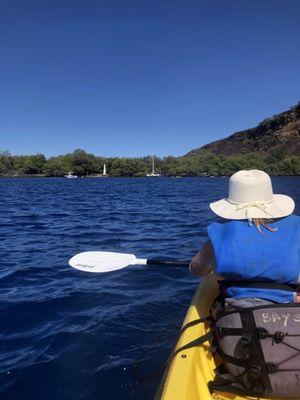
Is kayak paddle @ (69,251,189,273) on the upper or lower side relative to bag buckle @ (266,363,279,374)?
lower

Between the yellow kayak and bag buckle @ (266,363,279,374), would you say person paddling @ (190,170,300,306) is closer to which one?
bag buckle @ (266,363,279,374)

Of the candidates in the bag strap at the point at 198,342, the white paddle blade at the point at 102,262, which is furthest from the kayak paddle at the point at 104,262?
the bag strap at the point at 198,342

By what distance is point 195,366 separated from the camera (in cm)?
289

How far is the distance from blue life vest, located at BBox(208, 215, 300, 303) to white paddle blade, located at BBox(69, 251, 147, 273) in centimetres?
308

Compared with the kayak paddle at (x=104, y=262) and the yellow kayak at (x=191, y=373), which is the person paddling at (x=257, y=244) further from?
the kayak paddle at (x=104, y=262)

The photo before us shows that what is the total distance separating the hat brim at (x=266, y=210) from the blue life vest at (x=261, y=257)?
7cm

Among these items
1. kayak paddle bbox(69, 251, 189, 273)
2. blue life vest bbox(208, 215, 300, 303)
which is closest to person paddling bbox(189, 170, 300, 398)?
blue life vest bbox(208, 215, 300, 303)

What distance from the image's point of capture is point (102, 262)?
608 cm

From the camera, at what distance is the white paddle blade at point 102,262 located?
5829mm

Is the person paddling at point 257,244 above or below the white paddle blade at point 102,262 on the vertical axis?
above

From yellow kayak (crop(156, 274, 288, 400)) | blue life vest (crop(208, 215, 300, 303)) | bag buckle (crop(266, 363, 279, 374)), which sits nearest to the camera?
bag buckle (crop(266, 363, 279, 374))

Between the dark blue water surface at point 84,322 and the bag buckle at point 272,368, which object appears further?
the dark blue water surface at point 84,322

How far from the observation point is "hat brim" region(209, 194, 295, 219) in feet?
9.37

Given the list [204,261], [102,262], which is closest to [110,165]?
[102,262]
